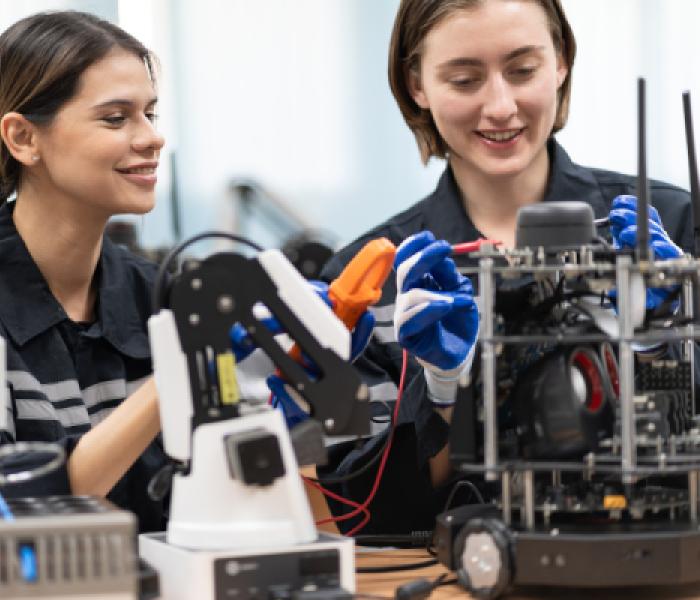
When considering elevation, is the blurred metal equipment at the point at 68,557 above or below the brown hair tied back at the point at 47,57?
below

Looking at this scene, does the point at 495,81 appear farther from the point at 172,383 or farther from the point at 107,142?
the point at 172,383

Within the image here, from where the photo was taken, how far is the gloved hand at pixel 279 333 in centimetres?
115

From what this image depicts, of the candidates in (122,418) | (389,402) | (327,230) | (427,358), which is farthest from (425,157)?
(327,230)

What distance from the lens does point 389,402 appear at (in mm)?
1672

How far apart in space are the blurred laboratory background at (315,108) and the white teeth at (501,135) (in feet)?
6.86

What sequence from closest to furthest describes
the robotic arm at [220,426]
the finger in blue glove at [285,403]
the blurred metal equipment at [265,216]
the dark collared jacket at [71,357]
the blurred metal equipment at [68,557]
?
the blurred metal equipment at [68,557], the robotic arm at [220,426], the finger in blue glove at [285,403], the dark collared jacket at [71,357], the blurred metal equipment at [265,216]

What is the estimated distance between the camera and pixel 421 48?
5.84 ft

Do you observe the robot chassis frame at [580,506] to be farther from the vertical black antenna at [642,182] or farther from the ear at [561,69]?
the ear at [561,69]

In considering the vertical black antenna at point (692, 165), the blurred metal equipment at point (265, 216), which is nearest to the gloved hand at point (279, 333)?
the vertical black antenna at point (692, 165)

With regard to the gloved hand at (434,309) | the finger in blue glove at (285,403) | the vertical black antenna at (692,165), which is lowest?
the finger in blue glove at (285,403)

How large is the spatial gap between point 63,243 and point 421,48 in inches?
24.7

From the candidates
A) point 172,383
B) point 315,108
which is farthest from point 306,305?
point 315,108

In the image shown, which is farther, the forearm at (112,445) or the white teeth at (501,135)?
the white teeth at (501,135)

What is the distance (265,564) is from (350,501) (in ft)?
1.53
